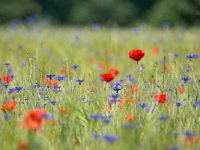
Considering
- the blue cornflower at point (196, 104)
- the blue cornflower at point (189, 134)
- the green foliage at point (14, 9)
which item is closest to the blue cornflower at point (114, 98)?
the blue cornflower at point (196, 104)

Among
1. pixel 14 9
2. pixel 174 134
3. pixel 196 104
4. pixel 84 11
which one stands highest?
pixel 84 11

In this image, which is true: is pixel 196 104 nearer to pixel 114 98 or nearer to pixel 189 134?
pixel 114 98

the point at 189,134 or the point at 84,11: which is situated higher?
the point at 84,11

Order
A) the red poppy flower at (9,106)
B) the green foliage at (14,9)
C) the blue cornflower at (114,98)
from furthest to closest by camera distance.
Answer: the green foliage at (14,9) < the blue cornflower at (114,98) < the red poppy flower at (9,106)

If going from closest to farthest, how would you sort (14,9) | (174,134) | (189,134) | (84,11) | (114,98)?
(189,134)
(174,134)
(114,98)
(14,9)
(84,11)

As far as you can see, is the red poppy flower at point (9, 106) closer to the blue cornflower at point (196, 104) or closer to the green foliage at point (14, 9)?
the blue cornflower at point (196, 104)

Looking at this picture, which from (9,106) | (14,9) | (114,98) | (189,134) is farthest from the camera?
(14,9)

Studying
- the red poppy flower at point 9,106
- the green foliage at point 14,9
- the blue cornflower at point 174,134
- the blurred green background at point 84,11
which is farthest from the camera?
the blurred green background at point 84,11

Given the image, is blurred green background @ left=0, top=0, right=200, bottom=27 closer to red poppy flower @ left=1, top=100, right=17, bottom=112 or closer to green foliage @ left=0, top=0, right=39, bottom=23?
green foliage @ left=0, top=0, right=39, bottom=23

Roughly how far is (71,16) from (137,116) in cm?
2610

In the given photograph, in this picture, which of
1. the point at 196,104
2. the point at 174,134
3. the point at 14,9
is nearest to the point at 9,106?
the point at 174,134

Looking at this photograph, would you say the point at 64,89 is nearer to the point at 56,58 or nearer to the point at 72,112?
the point at 72,112

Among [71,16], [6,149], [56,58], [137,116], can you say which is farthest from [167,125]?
[71,16]

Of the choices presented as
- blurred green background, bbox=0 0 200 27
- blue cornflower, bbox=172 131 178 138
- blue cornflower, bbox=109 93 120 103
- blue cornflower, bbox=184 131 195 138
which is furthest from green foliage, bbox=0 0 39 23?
blue cornflower, bbox=184 131 195 138
